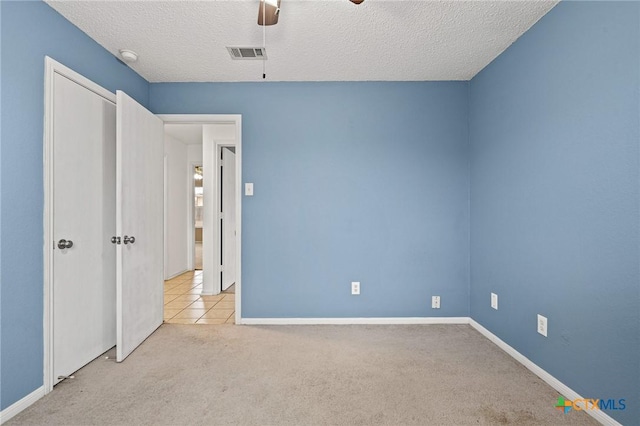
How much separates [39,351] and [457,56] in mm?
3680

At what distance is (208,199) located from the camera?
14.1ft

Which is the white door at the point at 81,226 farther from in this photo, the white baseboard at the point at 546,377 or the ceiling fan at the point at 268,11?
the white baseboard at the point at 546,377

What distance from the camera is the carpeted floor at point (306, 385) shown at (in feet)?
5.51

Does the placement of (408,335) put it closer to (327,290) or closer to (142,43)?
(327,290)

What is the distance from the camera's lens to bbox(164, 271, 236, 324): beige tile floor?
127 inches

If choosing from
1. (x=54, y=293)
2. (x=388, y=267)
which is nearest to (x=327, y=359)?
(x=388, y=267)

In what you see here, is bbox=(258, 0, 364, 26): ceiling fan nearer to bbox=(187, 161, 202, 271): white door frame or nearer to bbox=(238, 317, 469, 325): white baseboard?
bbox=(238, 317, 469, 325): white baseboard

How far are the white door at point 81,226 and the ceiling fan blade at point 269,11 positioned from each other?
1.39m

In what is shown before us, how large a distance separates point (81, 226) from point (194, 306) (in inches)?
73.3

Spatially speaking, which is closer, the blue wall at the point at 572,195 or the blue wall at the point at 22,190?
the blue wall at the point at 572,195

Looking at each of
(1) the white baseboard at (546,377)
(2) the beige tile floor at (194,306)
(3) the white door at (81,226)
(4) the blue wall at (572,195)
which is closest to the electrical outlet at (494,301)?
(4) the blue wall at (572,195)

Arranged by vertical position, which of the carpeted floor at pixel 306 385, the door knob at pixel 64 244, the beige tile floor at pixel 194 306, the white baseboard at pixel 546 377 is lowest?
the beige tile floor at pixel 194 306

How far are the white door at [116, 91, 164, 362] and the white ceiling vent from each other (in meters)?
0.91

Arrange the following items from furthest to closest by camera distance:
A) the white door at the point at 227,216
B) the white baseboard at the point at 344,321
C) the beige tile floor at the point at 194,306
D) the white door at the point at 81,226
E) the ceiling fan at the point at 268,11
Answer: the white door at the point at 227,216, the beige tile floor at the point at 194,306, the white baseboard at the point at 344,321, the white door at the point at 81,226, the ceiling fan at the point at 268,11
